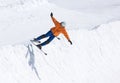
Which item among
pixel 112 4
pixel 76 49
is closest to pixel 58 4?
pixel 112 4

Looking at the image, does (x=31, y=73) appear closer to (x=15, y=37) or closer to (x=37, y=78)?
(x=37, y=78)

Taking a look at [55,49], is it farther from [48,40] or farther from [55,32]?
[55,32]

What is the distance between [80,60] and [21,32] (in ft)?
12.4

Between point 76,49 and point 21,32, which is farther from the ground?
point 21,32

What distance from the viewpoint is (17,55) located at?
13.7 meters

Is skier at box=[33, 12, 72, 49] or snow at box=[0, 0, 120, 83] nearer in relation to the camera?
snow at box=[0, 0, 120, 83]

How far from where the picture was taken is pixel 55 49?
49.9ft

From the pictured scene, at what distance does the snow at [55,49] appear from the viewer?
13.7 metres

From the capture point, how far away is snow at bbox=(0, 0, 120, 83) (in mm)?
13709

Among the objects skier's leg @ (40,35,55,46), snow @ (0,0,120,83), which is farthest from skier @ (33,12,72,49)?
snow @ (0,0,120,83)

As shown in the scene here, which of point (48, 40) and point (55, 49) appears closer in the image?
point (48, 40)

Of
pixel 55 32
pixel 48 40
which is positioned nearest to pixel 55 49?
pixel 48 40

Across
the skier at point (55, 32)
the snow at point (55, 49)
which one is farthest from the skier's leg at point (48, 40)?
the snow at point (55, 49)

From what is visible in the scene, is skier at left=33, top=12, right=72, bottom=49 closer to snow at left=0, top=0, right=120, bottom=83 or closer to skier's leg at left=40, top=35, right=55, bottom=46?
skier's leg at left=40, top=35, right=55, bottom=46
